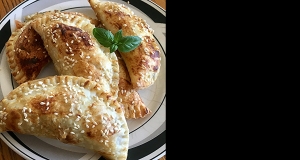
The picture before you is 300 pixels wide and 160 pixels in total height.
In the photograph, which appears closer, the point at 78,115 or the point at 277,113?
the point at 277,113

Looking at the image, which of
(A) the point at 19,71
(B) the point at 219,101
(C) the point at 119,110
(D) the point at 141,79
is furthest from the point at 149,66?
(B) the point at 219,101

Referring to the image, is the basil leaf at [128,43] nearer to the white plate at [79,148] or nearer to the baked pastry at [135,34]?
the baked pastry at [135,34]

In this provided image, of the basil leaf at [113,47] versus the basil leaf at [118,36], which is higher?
the basil leaf at [118,36]

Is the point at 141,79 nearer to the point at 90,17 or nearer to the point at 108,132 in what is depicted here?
the point at 108,132

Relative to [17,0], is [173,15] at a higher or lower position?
higher

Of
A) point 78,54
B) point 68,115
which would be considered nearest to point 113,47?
point 78,54

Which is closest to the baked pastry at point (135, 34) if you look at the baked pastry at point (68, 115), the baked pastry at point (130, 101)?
the baked pastry at point (130, 101)
